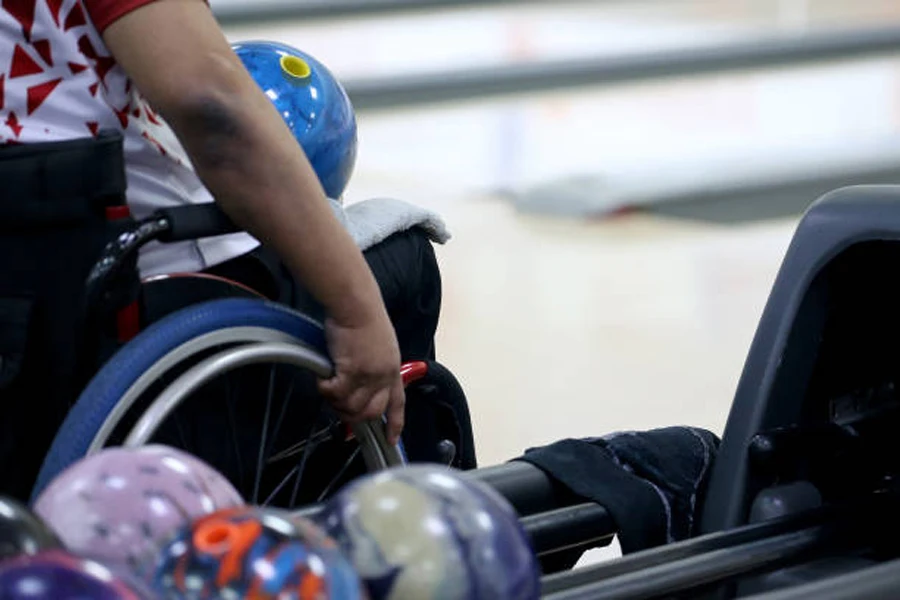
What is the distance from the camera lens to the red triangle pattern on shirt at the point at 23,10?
1.24 metres

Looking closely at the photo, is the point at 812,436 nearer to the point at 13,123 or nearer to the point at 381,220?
the point at 381,220

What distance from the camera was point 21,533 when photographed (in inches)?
32.3

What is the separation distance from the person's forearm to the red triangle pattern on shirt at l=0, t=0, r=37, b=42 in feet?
0.42

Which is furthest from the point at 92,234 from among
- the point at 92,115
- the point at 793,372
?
the point at 793,372

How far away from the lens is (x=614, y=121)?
5.37 metres

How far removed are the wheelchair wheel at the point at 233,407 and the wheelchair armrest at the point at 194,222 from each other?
56 millimetres

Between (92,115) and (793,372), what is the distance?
24.9 inches

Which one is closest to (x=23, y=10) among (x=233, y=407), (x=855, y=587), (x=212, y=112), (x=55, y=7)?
(x=55, y=7)

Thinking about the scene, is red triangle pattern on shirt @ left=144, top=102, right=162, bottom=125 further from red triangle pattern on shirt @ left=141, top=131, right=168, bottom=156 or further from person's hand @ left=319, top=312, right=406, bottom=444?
person's hand @ left=319, top=312, right=406, bottom=444

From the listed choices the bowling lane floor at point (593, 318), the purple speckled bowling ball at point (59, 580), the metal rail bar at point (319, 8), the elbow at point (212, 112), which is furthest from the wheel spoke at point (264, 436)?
the metal rail bar at point (319, 8)

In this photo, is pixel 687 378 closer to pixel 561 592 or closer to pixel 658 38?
pixel 561 592

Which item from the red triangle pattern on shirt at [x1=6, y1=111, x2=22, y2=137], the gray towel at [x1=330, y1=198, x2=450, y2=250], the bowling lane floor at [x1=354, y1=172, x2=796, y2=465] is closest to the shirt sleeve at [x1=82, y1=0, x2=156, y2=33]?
the red triangle pattern on shirt at [x1=6, y1=111, x2=22, y2=137]

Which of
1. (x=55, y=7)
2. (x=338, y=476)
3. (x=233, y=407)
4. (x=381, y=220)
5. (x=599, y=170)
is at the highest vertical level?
(x=55, y=7)

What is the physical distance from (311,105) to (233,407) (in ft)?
1.22
